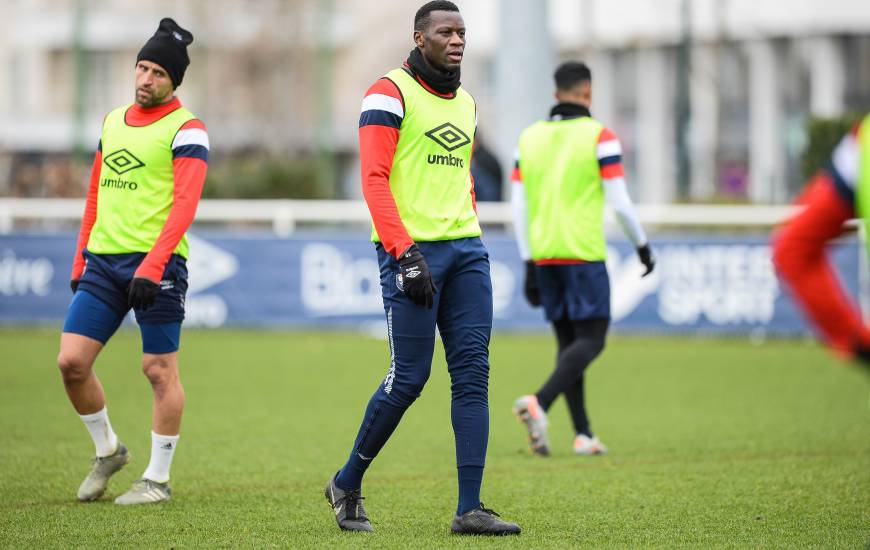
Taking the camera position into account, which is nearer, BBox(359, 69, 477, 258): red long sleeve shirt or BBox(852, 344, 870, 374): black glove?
BBox(852, 344, 870, 374): black glove

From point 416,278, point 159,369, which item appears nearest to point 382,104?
point 416,278

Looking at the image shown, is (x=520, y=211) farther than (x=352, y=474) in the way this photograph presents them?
Yes

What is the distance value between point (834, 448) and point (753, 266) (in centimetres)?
768

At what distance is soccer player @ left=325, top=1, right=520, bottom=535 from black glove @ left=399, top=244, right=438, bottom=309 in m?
0.15

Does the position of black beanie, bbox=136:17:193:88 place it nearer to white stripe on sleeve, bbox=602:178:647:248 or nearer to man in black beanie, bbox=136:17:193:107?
man in black beanie, bbox=136:17:193:107

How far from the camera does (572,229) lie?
8.64 m

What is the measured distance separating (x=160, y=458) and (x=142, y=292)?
950mm

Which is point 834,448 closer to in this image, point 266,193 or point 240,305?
point 240,305

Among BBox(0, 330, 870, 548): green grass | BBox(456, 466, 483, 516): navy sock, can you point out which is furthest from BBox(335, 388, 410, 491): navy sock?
BBox(456, 466, 483, 516): navy sock

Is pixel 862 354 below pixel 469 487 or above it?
above

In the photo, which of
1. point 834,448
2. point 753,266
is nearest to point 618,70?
point 753,266

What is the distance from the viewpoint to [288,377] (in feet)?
42.3

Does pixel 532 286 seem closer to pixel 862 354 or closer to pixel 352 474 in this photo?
pixel 352 474

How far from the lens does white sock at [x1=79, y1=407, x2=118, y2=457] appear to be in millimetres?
6910
